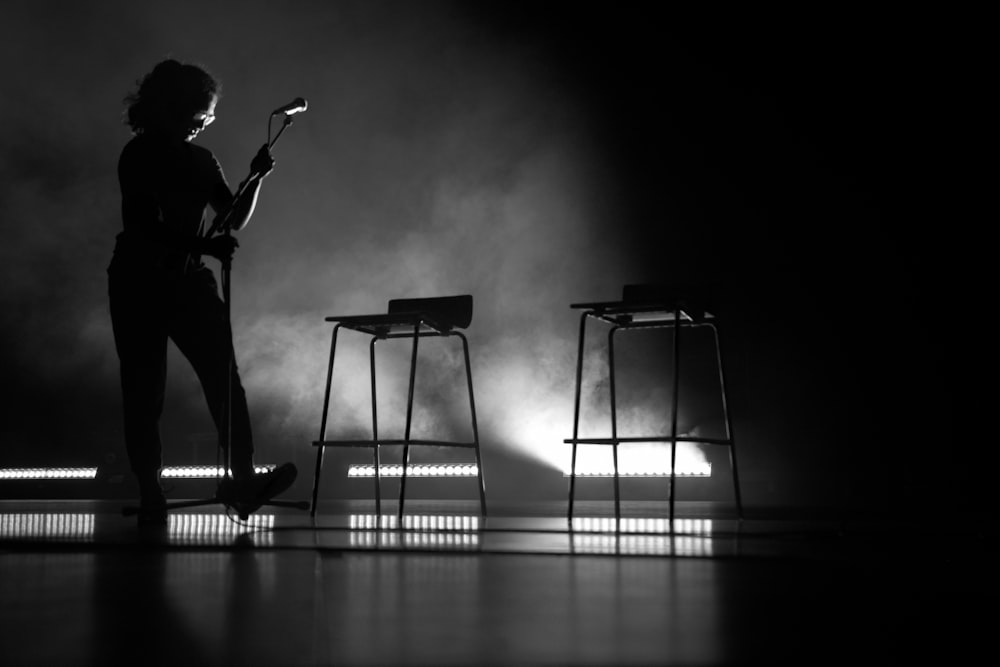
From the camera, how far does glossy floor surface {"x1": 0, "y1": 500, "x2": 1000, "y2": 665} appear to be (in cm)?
63

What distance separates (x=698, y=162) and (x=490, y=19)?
1.68 m

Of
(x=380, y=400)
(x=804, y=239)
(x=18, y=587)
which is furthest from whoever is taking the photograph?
(x=380, y=400)

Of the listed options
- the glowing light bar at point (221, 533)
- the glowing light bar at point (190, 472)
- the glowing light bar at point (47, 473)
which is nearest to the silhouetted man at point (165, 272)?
the glowing light bar at point (221, 533)

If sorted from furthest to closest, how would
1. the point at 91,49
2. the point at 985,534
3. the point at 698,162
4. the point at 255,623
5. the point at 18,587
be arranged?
the point at 91,49, the point at 698,162, the point at 985,534, the point at 18,587, the point at 255,623

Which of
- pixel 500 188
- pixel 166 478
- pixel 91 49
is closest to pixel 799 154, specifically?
pixel 500 188

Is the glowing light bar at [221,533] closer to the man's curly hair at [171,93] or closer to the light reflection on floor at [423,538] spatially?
the light reflection on floor at [423,538]

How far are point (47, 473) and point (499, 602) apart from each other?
20.7 feet

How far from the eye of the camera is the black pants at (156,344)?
111 inches

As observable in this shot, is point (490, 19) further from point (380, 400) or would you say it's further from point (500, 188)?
point (380, 400)

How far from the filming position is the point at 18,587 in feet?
3.50

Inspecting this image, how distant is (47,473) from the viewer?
6383mm

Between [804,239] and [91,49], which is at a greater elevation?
[91,49]

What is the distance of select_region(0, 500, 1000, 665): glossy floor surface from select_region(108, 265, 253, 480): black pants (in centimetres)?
126

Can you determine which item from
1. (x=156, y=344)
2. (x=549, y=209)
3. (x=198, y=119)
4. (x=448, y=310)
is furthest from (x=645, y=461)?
(x=198, y=119)
